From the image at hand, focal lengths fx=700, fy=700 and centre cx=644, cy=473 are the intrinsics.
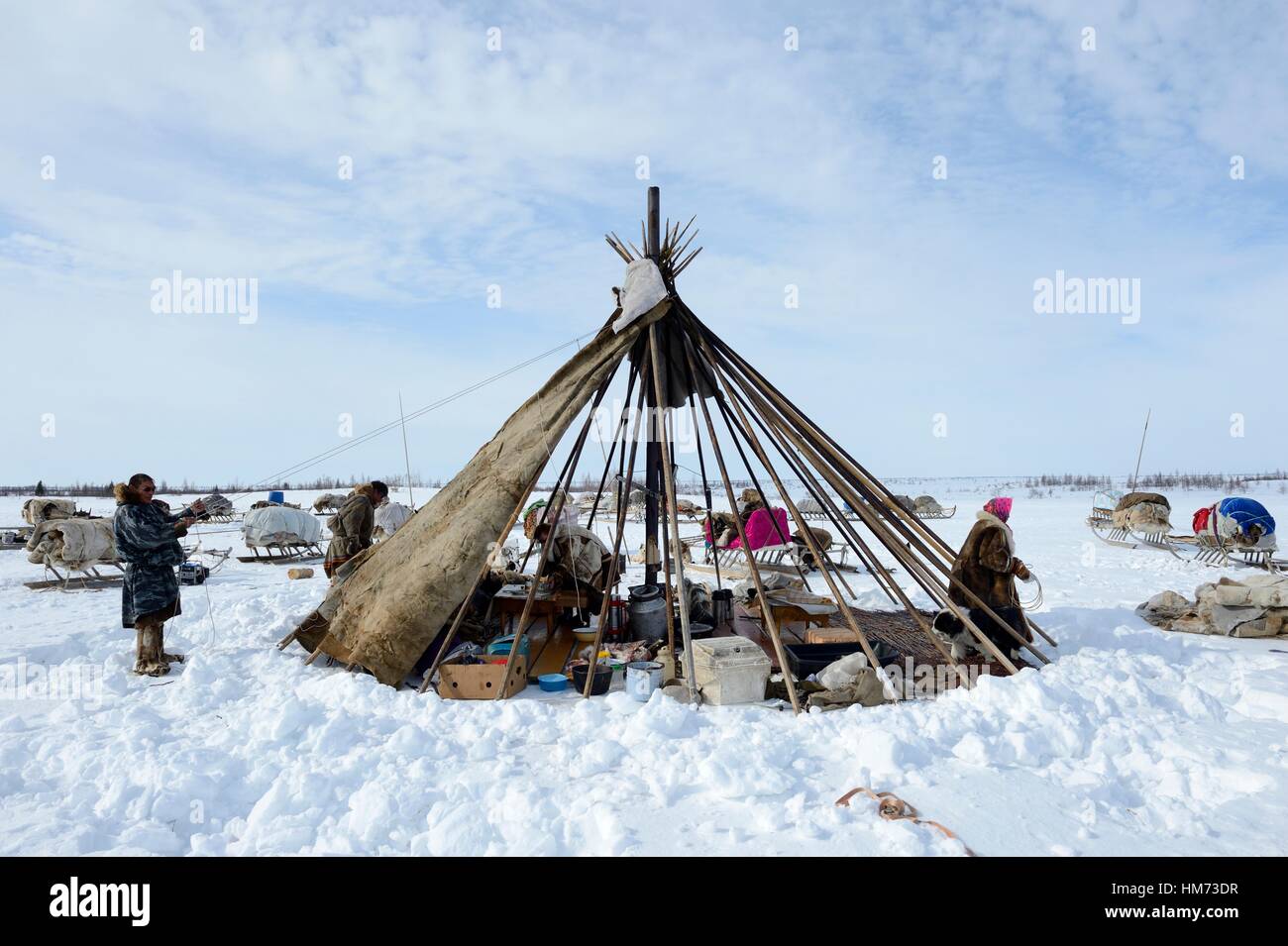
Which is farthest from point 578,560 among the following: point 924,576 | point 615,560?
point 924,576

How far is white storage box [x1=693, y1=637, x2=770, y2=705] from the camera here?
4750 mm

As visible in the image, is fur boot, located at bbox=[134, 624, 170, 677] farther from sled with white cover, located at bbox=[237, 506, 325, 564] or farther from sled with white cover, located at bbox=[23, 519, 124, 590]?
sled with white cover, located at bbox=[237, 506, 325, 564]

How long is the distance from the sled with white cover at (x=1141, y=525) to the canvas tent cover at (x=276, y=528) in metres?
17.4

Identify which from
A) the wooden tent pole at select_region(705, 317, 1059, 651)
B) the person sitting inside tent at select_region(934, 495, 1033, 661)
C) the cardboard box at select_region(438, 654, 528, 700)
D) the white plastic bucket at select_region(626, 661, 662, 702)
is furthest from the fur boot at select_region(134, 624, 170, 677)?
the person sitting inside tent at select_region(934, 495, 1033, 661)

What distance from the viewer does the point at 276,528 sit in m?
14.8

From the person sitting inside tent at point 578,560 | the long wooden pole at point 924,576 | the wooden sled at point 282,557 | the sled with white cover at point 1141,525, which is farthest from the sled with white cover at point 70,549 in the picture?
the sled with white cover at point 1141,525

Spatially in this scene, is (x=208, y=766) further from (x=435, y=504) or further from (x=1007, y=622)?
(x=1007, y=622)

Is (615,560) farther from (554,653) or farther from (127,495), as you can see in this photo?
(127,495)

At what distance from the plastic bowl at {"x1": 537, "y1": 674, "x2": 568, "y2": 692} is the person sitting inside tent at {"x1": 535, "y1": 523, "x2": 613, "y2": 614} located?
53.0 inches

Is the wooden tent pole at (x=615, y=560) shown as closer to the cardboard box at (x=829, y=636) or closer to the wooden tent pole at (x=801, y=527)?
the wooden tent pole at (x=801, y=527)

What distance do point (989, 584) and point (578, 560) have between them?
3633mm

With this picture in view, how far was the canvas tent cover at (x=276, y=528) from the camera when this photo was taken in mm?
14633

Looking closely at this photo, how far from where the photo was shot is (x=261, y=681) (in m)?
5.36
